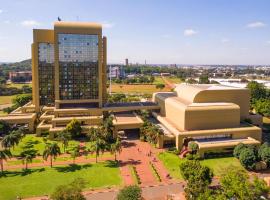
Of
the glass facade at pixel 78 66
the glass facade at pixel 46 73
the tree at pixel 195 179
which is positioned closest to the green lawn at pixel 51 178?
the tree at pixel 195 179

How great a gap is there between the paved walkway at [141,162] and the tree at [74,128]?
15.3 metres

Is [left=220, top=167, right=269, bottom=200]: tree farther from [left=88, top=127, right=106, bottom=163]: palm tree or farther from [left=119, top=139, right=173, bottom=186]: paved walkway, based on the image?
[left=88, top=127, right=106, bottom=163]: palm tree

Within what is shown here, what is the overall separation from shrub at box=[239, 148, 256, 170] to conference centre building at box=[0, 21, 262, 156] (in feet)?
40.4

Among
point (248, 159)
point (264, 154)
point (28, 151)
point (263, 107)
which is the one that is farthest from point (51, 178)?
point (263, 107)

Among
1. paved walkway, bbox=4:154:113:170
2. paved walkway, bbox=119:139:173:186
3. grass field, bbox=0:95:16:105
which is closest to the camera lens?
paved walkway, bbox=119:139:173:186

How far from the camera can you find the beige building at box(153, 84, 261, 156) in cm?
7669

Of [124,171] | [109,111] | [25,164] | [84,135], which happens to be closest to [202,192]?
[124,171]

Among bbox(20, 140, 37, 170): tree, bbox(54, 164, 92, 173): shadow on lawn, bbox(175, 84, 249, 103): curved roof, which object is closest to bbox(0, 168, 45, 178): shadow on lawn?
bbox(20, 140, 37, 170): tree

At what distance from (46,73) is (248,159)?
77952 mm

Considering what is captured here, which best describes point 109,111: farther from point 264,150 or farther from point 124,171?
point 264,150

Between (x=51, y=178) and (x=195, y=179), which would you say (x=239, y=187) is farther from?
(x=51, y=178)

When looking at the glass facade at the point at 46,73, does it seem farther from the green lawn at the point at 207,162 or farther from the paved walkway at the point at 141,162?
the green lawn at the point at 207,162

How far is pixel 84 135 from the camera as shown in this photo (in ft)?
292

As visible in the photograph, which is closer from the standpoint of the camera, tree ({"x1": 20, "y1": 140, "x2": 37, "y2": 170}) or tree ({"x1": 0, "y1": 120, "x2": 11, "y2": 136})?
tree ({"x1": 20, "y1": 140, "x2": 37, "y2": 170})
